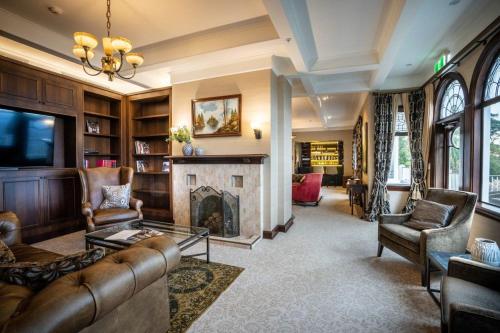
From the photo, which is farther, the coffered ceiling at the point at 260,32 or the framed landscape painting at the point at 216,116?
the framed landscape painting at the point at 216,116

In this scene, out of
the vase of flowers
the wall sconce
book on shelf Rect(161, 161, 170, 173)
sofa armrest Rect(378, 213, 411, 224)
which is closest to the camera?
sofa armrest Rect(378, 213, 411, 224)

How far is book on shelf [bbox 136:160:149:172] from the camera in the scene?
528 centimetres

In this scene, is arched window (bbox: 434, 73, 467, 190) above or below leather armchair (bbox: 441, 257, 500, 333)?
above

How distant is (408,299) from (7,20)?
18.2ft

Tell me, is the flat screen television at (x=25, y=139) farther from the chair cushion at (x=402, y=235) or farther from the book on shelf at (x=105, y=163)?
the chair cushion at (x=402, y=235)

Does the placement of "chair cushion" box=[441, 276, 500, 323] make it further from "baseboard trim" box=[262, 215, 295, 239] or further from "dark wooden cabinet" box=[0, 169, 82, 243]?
"dark wooden cabinet" box=[0, 169, 82, 243]

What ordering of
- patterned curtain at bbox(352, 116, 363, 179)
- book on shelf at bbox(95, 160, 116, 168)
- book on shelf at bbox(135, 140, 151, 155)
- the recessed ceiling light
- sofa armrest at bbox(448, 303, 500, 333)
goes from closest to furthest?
sofa armrest at bbox(448, 303, 500, 333) → the recessed ceiling light → book on shelf at bbox(95, 160, 116, 168) → book on shelf at bbox(135, 140, 151, 155) → patterned curtain at bbox(352, 116, 363, 179)

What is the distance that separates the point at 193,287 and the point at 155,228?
115cm

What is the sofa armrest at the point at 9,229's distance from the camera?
2.29 meters

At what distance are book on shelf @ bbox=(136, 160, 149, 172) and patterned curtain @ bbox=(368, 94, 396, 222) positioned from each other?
498 centimetres

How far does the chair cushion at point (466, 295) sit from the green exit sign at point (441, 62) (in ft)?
11.7

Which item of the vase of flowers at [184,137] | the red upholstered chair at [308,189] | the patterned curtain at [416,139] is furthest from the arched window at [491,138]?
the vase of flowers at [184,137]

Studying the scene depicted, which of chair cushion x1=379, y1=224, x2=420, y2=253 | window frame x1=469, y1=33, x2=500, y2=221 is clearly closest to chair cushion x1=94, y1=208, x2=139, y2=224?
chair cushion x1=379, y1=224, x2=420, y2=253

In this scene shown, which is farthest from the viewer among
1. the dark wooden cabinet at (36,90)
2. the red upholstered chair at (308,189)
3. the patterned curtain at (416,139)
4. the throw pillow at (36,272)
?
the red upholstered chair at (308,189)
